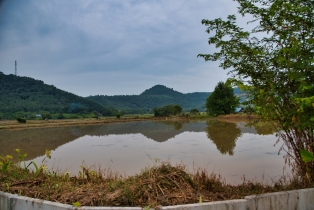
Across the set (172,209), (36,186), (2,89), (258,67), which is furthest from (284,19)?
(2,89)

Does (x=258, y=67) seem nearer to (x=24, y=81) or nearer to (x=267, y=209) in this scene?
(x=267, y=209)

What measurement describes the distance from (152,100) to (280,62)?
296 ft

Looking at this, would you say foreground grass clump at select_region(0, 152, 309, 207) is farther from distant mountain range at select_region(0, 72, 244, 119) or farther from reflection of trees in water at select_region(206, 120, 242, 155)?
distant mountain range at select_region(0, 72, 244, 119)

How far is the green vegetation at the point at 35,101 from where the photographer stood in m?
35.8

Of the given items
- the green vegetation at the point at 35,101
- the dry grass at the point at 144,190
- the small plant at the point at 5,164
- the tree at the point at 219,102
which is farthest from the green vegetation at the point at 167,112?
the dry grass at the point at 144,190

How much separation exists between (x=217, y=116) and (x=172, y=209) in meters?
31.0

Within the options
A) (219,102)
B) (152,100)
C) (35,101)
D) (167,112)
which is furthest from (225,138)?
(152,100)

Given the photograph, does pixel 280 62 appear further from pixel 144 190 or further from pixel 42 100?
pixel 42 100

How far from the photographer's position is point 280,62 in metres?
3.03

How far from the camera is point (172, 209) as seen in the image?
8.00 feet

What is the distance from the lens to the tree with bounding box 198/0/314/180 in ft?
9.61

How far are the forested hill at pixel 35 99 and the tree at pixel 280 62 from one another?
3228 centimetres

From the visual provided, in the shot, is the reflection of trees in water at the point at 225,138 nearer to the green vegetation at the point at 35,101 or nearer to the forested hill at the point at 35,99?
the green vegetation at the point at 35,101

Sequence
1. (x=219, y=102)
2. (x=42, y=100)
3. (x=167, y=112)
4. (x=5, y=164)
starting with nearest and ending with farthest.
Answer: (x=5, y=164), (x=219, y=102), (x=167, y=112), (x=42, y=100)
